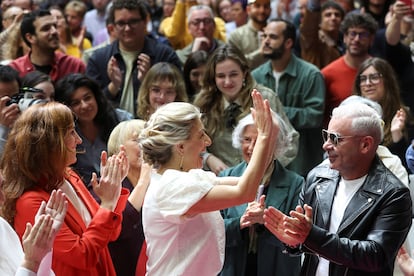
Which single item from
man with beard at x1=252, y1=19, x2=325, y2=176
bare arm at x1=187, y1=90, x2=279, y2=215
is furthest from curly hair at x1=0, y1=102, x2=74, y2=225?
man with beard at x1=252, y1=19, x2=325, y2=176

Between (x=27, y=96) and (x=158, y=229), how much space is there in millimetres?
2237

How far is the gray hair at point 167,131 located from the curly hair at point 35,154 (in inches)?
15.8

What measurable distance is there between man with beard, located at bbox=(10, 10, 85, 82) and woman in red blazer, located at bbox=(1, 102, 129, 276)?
3093 millimetres

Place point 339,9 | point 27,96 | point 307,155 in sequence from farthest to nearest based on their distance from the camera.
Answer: point 339,9 → point 307,155 → point 27,96

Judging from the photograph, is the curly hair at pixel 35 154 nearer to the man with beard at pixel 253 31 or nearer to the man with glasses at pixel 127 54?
the man with glasses at pixel 127 54

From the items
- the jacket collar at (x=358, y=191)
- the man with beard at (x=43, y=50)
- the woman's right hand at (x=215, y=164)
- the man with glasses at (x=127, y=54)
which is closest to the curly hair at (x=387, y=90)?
the woman's right hand at (x=215, y=164)

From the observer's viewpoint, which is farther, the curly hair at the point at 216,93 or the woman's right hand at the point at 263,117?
the curly hair at the point at 216,93

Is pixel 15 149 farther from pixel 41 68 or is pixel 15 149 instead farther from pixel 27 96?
pixel 41 68

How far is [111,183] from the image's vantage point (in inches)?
152

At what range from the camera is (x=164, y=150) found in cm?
362

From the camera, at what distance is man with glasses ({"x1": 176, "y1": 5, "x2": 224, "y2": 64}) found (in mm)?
7402

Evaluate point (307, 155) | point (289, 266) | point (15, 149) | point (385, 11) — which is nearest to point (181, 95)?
point (307, 155)

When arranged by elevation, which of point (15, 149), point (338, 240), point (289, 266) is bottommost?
point (289, 266)

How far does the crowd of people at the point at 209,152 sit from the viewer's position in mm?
3566
